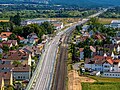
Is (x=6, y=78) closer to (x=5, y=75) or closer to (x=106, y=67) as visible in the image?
(x=5, y=75)

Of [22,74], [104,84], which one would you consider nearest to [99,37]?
[104,84]

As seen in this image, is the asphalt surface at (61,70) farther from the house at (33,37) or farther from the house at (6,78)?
the house at (33,37)

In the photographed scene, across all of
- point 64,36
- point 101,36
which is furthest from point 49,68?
point 64,36

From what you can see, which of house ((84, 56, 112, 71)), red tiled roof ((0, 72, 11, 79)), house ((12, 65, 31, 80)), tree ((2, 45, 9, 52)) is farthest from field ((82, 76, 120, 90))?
tree ((2, 45, 9, 52))

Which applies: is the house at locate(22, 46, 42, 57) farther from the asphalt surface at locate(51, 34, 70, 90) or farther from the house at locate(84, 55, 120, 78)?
the house at locate(84, 55, 120, 78)

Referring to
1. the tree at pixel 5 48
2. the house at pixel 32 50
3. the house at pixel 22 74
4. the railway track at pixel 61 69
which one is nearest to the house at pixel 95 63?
the railway track at pixel 61 69

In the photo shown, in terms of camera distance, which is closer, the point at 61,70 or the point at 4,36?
the point at 61,70

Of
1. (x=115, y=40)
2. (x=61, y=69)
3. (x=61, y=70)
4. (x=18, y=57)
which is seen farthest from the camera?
(x=115, y=40)

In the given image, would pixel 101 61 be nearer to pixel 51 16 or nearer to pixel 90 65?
pixel 90 65
